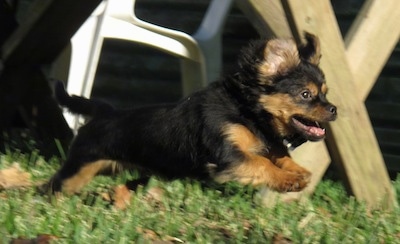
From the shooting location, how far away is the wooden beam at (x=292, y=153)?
5.17m

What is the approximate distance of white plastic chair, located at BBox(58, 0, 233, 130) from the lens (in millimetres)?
6977

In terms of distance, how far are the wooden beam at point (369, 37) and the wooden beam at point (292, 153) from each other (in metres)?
0.40

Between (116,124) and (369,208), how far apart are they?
1452 mm

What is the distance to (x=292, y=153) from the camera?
5535 millimetres

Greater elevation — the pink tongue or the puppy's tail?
the pink tongue

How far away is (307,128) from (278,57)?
385 millimetres

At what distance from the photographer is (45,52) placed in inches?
265

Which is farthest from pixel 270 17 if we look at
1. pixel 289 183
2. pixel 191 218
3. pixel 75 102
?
pixel 75 102

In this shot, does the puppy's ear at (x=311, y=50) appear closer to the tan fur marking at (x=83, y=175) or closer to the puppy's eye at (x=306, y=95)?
the puppy's eye at (x=306, y=95)

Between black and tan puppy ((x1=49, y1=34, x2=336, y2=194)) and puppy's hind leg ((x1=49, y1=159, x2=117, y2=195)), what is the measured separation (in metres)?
0.27

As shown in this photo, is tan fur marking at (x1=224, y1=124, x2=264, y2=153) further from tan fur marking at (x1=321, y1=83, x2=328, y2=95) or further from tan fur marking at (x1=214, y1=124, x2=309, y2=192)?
tan fur marking at (x1=321, y1=83, x2=328, y2=95)

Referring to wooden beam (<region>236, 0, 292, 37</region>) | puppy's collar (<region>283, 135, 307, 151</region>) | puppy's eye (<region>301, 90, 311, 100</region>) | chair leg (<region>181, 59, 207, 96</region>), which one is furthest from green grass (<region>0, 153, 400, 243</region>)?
chair leg (<region>181, 59, 207, 96</region>)

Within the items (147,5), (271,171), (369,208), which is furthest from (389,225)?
(147,5)

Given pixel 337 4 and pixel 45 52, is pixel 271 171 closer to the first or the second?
pixel 45 52
